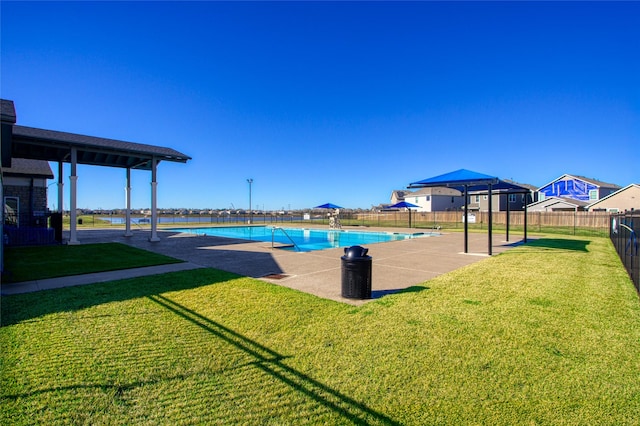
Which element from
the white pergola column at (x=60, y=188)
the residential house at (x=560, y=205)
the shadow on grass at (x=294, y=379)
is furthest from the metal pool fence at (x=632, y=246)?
the residential house at (x=560, y=205)

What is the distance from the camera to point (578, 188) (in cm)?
4578

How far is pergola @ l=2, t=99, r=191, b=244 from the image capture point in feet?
42.6

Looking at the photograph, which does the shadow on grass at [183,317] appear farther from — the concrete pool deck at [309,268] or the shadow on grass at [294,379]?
the concrete pool deck at [309,268]

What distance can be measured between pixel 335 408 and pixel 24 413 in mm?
2551

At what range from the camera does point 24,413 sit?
8.36 ft

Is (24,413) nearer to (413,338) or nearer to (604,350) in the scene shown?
(413,338)

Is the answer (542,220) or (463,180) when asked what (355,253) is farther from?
(542,220)

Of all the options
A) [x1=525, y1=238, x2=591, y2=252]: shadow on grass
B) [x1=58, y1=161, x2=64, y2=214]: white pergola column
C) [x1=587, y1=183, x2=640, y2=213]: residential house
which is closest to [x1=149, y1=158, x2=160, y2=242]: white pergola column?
[x1=58, y1=161, x2=64, y2=214]: white pergola column

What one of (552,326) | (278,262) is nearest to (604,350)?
(552,326)

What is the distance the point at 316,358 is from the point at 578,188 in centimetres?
5707

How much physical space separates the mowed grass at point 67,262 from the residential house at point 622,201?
1736 inches

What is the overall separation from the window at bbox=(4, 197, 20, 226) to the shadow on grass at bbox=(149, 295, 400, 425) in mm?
18859

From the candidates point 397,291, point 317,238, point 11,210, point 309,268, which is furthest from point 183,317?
point 11,210

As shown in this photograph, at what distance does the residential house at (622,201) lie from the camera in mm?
34156
